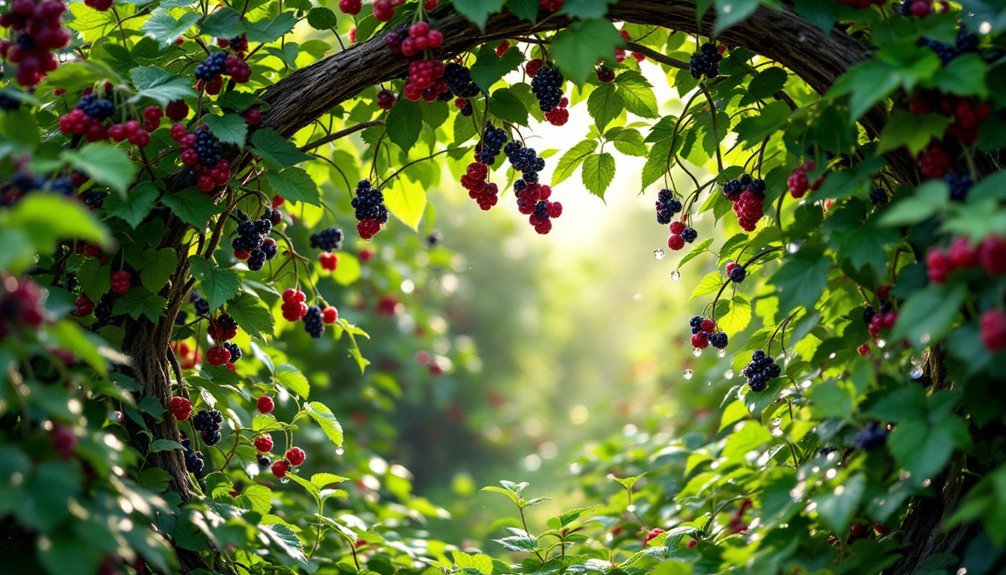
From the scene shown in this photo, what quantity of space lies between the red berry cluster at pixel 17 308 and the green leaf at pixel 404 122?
124cm

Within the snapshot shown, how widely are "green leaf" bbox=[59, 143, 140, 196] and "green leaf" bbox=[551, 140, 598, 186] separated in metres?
1.43

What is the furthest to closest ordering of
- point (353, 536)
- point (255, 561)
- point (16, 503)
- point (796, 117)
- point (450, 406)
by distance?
point (450, 406)
point (353, 536)
point (255, 561)
point (796, 117)
point (16, 503)

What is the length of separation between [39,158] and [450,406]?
814cm

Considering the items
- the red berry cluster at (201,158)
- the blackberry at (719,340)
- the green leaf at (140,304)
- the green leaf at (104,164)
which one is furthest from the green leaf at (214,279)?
the blackberry at (719,340)

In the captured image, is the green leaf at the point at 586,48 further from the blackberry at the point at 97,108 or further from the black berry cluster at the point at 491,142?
the blackberry at the point at 97,108

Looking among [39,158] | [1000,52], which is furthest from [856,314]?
[39,158]

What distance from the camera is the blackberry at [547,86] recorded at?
2.49 meters

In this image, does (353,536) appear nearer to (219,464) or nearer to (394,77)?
(219,464)

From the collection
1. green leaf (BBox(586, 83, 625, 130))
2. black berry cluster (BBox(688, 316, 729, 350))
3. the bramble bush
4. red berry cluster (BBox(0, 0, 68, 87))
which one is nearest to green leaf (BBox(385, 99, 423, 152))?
the bramble bush

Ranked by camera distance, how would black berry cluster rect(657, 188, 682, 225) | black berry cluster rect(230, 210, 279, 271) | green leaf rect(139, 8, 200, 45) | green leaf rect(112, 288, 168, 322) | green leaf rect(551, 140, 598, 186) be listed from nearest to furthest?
green leaf rect(139, 8, 200, 45)
green leaf rect(112, 288, 168, 322)
black berry cluster rect(230, 210, 279, 271)
black berry cluster rect(657, 188, 682, 225)
green leaf rect(551, 140, 598, 186)

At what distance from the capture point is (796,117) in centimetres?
214

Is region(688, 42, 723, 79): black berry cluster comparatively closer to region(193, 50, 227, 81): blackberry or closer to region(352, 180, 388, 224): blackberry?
region(352, 180, 388, 224): blackberry

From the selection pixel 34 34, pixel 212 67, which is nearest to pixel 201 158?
pixel 212 67

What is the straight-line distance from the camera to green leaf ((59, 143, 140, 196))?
1744 millimetres
